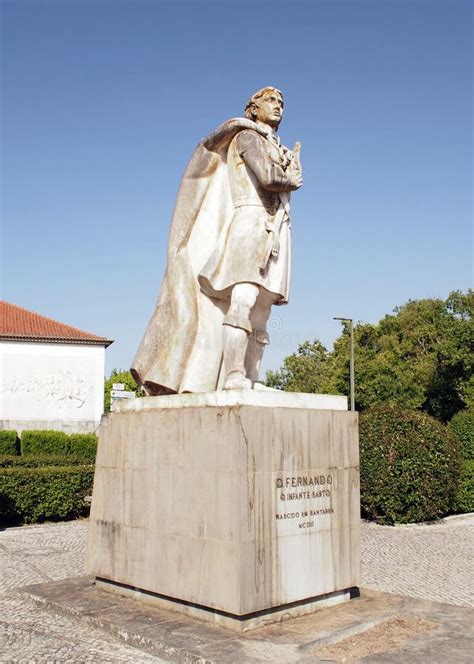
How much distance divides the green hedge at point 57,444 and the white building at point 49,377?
16.2 feet

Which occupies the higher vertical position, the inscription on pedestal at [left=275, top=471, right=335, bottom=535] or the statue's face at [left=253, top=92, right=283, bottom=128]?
the statue's face at [left=253, top=92, right=283, bottom=128]

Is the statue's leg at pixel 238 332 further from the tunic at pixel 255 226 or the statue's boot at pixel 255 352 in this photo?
the statue's boot at pixel 255 352

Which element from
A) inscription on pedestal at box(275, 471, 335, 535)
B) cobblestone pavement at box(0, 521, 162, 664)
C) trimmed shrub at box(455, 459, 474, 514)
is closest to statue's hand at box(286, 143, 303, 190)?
inscription on pedestal at box(275, 471, 335, 535)

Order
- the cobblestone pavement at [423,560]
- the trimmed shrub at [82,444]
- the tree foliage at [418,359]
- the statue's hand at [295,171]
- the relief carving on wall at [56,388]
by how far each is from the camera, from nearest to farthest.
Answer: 1. the statue's hand at [295,171]
2. the cobblestone pavement at [423,560]
3. the trimmed shrub at [82,444]
4. the tree foliage at [418,359]
5. the relief carving on wall at [56,388]

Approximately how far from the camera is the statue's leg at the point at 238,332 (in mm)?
5293

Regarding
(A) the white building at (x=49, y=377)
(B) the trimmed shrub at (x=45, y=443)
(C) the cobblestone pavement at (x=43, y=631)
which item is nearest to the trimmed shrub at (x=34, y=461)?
(B) the trimmed shrub at (x=45, y=443)

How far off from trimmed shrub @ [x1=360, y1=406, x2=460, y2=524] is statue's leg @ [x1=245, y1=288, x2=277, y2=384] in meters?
7.39

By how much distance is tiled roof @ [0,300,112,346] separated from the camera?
109 ft

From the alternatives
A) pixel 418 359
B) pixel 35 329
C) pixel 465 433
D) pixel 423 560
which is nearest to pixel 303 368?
pixel 418 359

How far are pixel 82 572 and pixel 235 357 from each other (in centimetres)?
425

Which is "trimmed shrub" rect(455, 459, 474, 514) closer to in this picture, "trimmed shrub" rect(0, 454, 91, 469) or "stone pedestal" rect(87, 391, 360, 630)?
"stone pedestal" rect(87, 391, 360, 630)

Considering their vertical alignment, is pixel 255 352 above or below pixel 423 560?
above

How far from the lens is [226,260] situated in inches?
219

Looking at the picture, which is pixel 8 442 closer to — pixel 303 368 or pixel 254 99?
pixel 254 99
